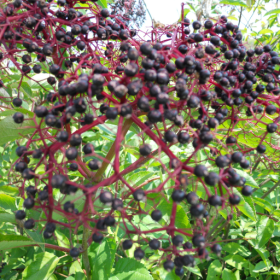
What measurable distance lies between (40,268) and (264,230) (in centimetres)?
158

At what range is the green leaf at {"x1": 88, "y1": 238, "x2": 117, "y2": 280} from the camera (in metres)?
1.47

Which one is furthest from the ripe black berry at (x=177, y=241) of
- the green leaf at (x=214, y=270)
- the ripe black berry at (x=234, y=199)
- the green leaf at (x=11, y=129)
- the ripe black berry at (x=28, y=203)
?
the green leaf at (x=214, y=270)

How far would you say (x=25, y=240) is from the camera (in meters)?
1.38

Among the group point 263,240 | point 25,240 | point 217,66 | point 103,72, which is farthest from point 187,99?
point 263,240

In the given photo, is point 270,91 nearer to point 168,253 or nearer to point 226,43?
point 226,43

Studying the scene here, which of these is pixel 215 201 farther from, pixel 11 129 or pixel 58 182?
pixel 11 129

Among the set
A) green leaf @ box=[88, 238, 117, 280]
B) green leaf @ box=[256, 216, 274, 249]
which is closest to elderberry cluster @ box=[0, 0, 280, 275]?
green leaf @ box=[88, 238, 117, 280]

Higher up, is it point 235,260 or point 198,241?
point 198,241

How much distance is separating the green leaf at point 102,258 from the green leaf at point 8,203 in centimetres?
58

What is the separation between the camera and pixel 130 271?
58.1 inches

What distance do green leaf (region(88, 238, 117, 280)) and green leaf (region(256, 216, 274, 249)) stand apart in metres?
1.11

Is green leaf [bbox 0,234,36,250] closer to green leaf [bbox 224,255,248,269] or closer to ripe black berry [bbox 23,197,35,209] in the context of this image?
ripe black berry [bbox 23,197,35,209]

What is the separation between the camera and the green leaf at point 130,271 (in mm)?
1426

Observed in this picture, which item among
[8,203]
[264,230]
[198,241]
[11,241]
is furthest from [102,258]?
[264,230]
